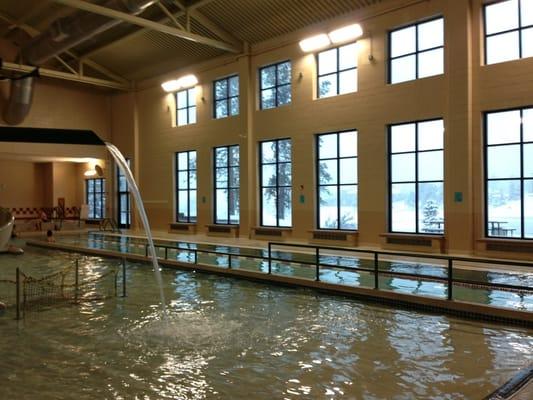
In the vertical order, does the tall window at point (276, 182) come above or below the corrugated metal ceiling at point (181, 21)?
below

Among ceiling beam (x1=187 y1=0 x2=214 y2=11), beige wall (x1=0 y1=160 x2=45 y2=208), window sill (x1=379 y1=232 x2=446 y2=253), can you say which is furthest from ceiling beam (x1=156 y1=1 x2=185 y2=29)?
beige wall (x1=0 y1=160 x2=45 y2=208)

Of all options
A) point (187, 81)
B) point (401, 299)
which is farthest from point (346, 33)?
point (401, 299)

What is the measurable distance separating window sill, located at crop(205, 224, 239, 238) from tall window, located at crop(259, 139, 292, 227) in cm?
109

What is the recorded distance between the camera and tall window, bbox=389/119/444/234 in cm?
1230

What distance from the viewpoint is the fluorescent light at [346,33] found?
13.2 meters

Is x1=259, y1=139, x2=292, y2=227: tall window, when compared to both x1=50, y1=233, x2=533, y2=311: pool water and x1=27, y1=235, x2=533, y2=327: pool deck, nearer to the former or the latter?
x1=50, y1=233, x2=533, y2=311: pool water

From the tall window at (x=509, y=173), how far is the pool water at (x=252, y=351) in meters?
5.94

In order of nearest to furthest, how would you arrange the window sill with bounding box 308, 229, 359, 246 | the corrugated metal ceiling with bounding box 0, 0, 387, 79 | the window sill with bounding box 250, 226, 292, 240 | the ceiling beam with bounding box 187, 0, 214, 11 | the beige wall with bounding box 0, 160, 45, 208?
the window sill with bounding box 308, 229, 359, 246, the corrugated metal ceiling with bounding box 0, 0, 387, 79, the ceiling beam with bounding box 187, 0, 214, 11, the window sill with bounding box 250, 226, 292, 240, the beige wall with bounding box 0, 160, 45, 208

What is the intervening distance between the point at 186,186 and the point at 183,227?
1.71 meters

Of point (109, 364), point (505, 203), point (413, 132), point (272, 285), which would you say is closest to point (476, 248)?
point (505, 203)

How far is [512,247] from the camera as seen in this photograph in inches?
422

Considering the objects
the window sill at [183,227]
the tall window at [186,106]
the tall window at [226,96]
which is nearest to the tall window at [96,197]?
the window sill at [183,227]

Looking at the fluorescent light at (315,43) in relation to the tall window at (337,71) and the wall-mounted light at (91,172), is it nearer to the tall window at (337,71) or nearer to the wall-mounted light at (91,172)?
the tall window at (337,71)

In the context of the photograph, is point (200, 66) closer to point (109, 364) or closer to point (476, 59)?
point (476, 59)
